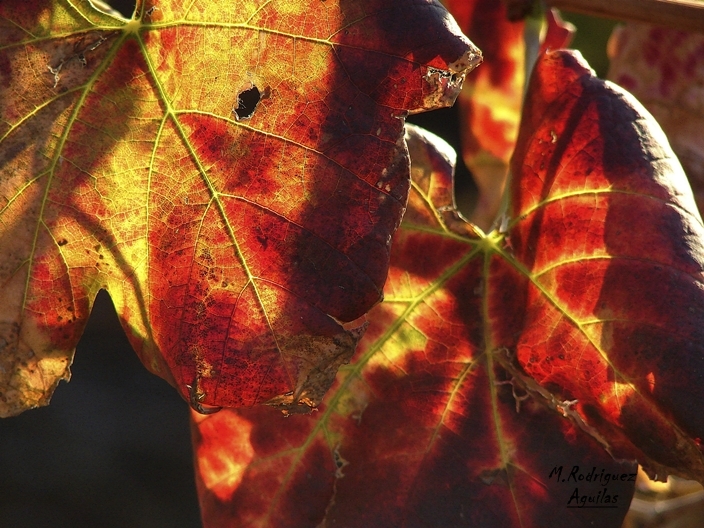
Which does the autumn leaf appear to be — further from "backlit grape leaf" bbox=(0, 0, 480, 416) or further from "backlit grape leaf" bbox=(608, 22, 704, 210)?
"backlit grape leaf" bbox=(608, 22, 704, 210)

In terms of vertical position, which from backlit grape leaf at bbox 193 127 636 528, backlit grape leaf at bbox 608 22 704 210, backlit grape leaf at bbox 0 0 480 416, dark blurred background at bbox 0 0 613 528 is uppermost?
backlit grape leaf at bbox 0 0 480 416

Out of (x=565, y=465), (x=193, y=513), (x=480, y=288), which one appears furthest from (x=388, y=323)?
(x=193, y=513)

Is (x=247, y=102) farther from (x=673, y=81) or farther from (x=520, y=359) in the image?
(x=673, y=81)

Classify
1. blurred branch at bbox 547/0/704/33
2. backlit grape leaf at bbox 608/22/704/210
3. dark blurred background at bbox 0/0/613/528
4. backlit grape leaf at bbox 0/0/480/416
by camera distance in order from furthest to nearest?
1. dark blurred background at bbox 0/0/613/528
2. backlit grape leaf at bbox 608/22/704/210
3. blurred branch at bbox 547/0/704/33
4. backlit grape leaf at bbox 0/0/480/416

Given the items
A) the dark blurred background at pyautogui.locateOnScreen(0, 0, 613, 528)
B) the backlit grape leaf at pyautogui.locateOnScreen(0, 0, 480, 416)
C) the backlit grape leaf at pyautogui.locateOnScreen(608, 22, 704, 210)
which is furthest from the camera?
the dark blurred background at pyautogui.locateOnScreen(0, 0, 613, 528)

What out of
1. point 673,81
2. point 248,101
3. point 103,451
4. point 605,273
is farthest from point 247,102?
point 103,451

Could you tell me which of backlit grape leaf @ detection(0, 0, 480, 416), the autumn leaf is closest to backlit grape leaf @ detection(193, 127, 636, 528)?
the autumn leaf
